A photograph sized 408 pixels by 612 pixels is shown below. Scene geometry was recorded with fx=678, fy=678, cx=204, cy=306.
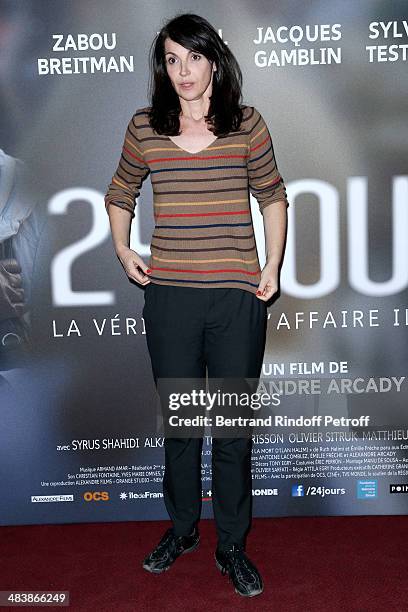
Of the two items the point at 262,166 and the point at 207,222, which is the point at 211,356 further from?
the point at 262,166

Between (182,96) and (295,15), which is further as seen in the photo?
(295,15)

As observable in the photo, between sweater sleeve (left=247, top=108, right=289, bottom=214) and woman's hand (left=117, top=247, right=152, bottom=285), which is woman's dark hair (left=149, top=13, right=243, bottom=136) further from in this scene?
woman's hand (left=117, top=247, right=152, bottom=285)

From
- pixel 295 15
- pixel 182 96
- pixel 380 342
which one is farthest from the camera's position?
pixel 380 342

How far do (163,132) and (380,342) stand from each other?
115 centimetres

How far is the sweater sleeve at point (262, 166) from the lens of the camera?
6.63ft

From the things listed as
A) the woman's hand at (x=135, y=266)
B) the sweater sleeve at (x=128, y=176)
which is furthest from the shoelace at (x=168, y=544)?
the sweater sleeve at (x=128, y=176)

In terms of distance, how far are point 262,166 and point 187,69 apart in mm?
357

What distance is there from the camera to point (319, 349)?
8.38 ft

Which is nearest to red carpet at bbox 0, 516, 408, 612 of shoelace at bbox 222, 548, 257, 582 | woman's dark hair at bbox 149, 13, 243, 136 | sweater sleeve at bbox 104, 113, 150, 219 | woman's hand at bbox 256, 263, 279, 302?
shoelace at bbox 222, 548, 257, 582

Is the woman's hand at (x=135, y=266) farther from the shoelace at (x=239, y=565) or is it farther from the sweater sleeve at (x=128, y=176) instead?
the shoelace at (x=239, y=565)

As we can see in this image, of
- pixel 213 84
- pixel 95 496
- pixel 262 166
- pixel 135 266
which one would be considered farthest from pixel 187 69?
pixel 95 496

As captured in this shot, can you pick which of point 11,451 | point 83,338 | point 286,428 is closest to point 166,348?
point 83,338

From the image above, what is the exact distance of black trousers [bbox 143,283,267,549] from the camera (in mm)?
1996

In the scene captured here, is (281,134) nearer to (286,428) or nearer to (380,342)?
(380,342)
